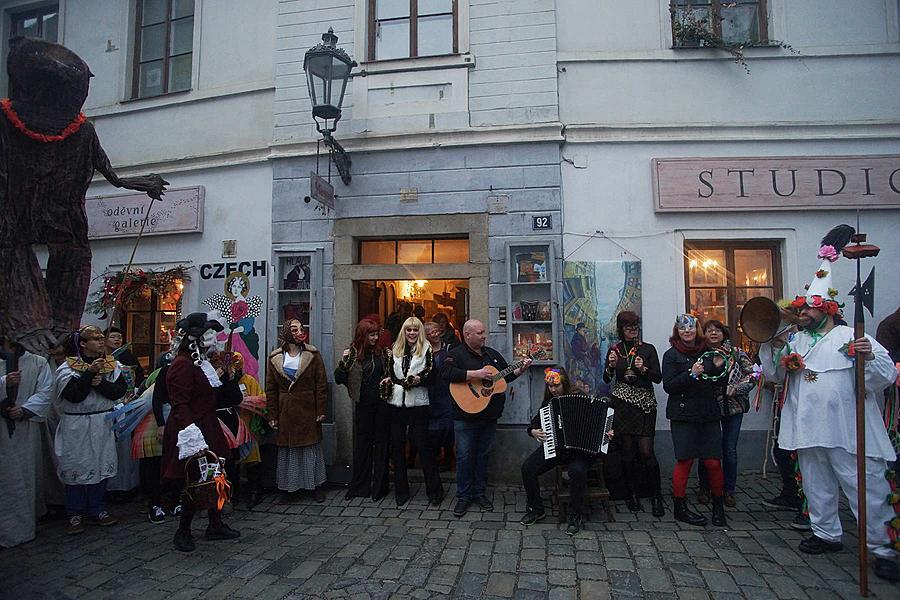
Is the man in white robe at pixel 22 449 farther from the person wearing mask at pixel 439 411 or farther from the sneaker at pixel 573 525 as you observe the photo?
the sneaker at pixel 573 525

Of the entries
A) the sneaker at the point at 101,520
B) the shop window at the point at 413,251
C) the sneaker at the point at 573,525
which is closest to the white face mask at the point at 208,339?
the sneaker at the point at 101,520

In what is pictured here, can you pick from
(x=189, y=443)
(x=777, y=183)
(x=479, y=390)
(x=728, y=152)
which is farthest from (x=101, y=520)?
(x=777, y=183)

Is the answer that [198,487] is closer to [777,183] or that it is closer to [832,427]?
[832,427]

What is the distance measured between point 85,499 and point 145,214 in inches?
155

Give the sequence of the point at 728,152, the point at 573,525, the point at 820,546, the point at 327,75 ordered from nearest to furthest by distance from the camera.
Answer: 1. the point at 820,546
2. the point at 573,525
3. the point at 327,75
4. the point at 728,152

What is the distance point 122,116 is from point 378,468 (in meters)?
6.38

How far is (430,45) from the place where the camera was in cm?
657

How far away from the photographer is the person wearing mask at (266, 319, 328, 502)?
17.5 ft

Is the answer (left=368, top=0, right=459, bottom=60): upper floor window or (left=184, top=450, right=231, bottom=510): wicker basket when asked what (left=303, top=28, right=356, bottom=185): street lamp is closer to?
(left=368, top=0, right=459, bottom=60): upper floor window

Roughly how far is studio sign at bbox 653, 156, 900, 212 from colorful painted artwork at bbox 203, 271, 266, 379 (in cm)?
508

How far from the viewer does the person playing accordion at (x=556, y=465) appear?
452cm

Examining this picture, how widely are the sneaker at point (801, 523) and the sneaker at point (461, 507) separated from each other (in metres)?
2.80

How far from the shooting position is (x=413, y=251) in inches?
263

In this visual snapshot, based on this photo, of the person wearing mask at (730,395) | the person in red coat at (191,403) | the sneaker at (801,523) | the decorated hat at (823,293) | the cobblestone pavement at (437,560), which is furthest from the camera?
the person wearing mask at (730,395)
